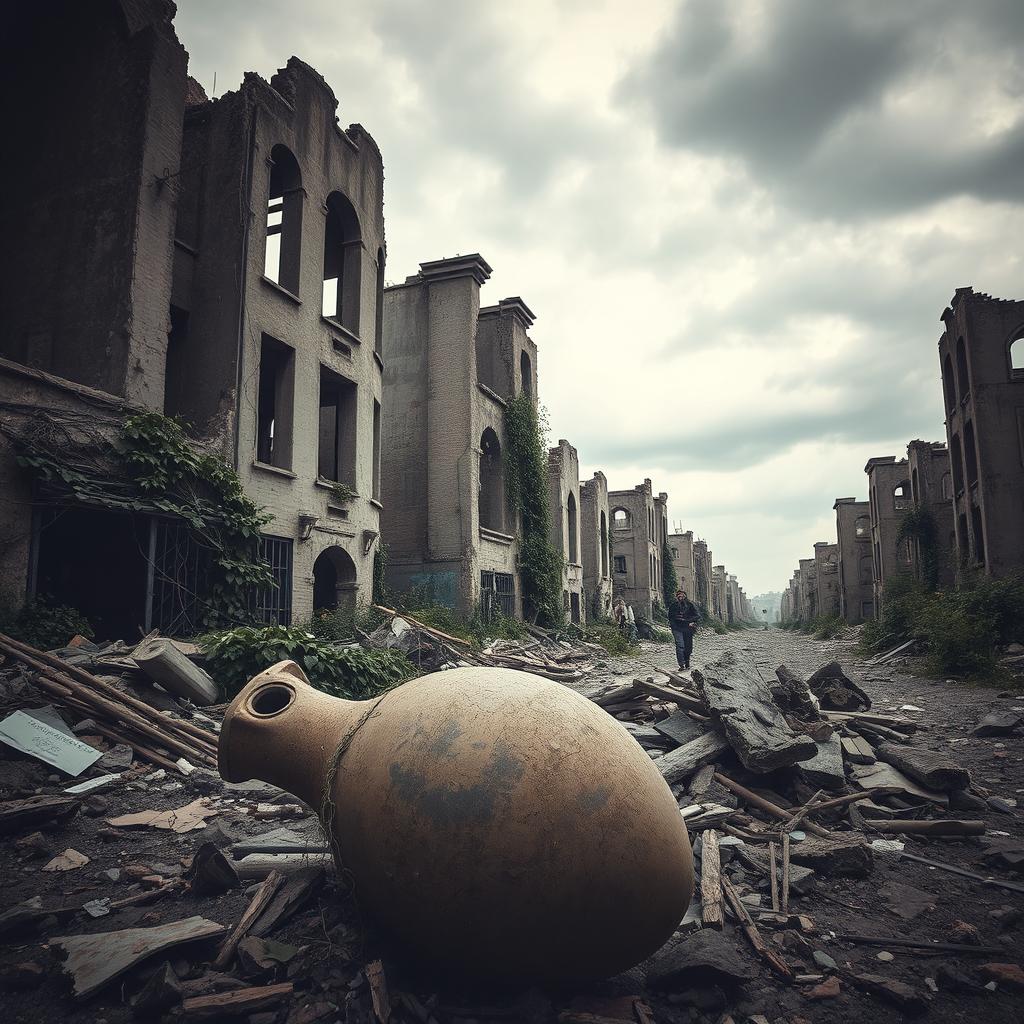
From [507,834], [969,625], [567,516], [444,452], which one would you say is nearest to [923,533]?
[567,516]

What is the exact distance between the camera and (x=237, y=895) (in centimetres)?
336

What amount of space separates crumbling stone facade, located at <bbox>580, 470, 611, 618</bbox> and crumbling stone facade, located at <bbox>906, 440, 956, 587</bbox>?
1304cm

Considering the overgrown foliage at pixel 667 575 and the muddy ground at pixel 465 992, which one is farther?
the overgrown foliage at pixel 667 575

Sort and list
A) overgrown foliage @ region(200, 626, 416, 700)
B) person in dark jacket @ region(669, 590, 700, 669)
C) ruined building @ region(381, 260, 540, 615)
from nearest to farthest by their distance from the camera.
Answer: overgrown foliage @ region(200, 626, 416, 700) → person in dark jacket @ region(669, 590, 700, 669) → ruined building @ region(381, 260, 540, 615)

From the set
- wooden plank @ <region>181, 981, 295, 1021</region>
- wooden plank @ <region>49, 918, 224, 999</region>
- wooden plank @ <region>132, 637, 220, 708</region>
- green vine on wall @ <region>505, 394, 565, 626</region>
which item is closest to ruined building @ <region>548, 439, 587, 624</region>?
green vine on wall @ <region>505, 394, 565, 626</region>

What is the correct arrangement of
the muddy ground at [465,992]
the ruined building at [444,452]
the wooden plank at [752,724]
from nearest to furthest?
the muddy ground at [465,992] < the wooden plank at [752,724] < the ruined building at [444,452]

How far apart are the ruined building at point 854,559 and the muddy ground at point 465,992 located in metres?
37.9

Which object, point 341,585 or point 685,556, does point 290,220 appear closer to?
point 341,585

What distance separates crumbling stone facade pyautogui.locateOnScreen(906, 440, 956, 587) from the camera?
25.6 m

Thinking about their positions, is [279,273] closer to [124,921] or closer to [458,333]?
[458,333]

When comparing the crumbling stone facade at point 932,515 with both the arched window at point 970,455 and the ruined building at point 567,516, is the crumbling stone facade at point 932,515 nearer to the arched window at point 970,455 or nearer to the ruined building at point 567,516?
the arched window at point 970,455

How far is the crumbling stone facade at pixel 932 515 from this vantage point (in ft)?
84.0

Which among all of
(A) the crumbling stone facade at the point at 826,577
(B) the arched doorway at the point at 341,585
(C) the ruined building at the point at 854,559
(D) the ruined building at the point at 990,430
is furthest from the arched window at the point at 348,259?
(A) the crumbling stone facade at the point at 826,577

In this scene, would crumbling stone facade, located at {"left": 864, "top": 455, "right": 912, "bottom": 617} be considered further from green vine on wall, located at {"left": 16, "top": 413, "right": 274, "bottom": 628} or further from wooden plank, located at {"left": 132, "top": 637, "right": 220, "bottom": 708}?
wooden plank, located at {"left": 132, "top": 637, "right": 220, "bottom": 708}
